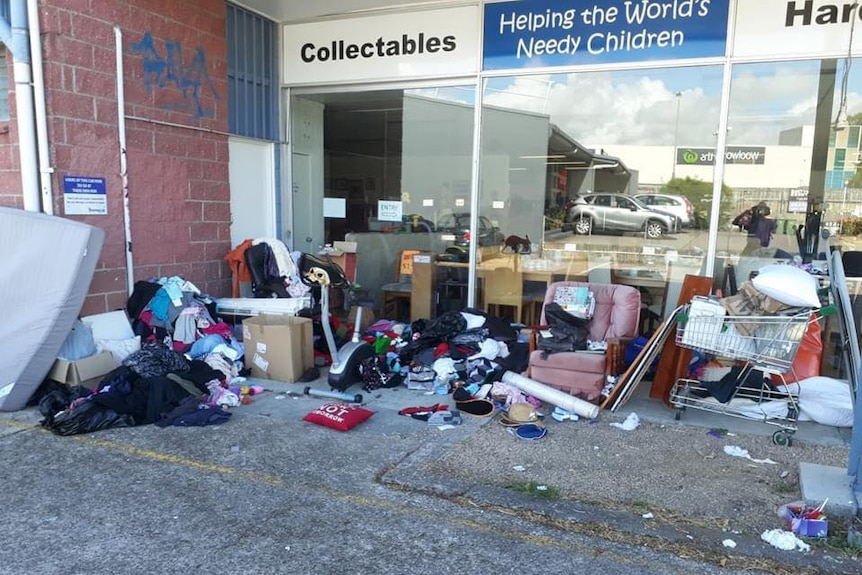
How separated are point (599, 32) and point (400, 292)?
3.63 meters

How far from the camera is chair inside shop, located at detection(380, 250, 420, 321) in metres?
7.73

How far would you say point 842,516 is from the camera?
132 inches

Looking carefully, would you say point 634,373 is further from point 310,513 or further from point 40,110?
point 40,110

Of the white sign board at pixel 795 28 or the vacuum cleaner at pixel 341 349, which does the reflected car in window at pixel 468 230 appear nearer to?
the vacuum cleaner at pixel 341 349

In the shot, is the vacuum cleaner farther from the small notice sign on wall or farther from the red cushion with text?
the small notice sign on wall

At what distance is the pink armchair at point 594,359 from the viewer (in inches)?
204

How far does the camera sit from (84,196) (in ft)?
18.8

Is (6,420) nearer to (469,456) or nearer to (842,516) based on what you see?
(469,456)

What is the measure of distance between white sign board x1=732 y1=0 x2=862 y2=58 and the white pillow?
8.58 ft

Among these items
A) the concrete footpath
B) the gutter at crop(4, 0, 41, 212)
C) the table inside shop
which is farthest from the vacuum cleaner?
the gutter at crop(4, 0, 41, 212)

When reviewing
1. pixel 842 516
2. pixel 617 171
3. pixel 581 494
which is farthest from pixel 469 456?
pixel 617 171

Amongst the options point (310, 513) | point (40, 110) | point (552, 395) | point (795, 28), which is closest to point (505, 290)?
point (552, 395)

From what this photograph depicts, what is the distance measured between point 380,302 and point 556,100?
3174mm

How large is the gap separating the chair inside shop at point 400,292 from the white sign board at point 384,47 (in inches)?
85.3
